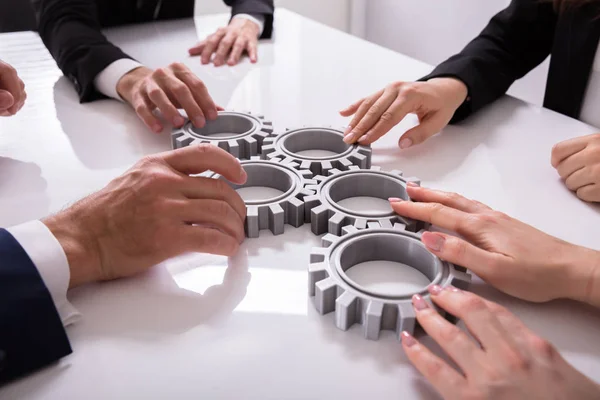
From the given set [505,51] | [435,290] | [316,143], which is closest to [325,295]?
[435,290]

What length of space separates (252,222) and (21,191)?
1.52 ft

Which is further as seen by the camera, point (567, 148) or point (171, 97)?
point (171, 97)

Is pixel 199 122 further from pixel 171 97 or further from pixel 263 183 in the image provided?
pixel 263 183

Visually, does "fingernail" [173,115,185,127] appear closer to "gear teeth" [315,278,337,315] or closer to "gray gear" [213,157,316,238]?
"gray gear" [213,157,316,238]

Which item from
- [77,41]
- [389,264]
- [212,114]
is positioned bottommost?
[389,264]

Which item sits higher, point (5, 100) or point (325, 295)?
point (5, 100)

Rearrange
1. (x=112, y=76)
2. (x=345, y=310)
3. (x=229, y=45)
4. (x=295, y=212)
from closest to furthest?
1. (x=345, y=310)
2. (x=295, y=212)
3. (x=112, y=76)
4. (x=229, y=45)

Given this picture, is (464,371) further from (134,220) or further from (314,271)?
(134,220)

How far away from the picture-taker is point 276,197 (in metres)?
0.94

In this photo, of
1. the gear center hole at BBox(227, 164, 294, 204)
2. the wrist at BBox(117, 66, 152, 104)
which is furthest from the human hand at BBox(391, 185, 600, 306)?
the wrist at BBox(117, 66, 152, 104)

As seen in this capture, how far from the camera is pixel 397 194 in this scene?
0.99 m

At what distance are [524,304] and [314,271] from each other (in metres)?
0.29

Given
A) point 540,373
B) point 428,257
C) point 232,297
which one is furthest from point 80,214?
point 540,373

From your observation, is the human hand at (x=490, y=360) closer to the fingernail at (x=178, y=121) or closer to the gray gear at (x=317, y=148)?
the gray gear at (x=317, y=148)
